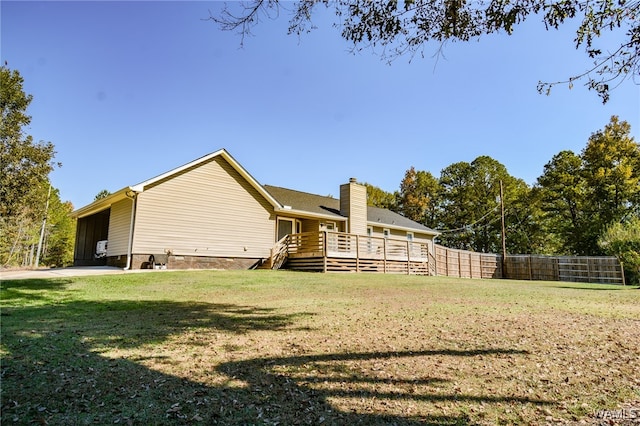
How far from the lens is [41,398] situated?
3.34m

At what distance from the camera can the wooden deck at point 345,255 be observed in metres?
17.9

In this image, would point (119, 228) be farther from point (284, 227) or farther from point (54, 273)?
point (284, 227)

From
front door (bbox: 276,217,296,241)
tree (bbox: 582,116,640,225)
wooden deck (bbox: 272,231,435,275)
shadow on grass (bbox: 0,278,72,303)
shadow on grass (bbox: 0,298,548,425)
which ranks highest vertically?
tree (bbox: 582,116,640,225)

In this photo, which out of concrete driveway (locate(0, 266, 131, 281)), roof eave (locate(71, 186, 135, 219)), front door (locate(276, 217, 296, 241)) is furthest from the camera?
front door (locate(276, 217, 296, 241))

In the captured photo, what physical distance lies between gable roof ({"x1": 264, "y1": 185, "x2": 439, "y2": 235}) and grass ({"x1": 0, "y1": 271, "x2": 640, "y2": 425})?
44.5 ft

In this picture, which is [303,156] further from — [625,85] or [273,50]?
[625,85]

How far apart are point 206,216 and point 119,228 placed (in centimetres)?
408

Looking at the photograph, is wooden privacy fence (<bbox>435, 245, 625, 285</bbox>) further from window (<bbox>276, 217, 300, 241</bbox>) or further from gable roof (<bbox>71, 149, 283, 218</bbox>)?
gable roof (<bbox>71, 149, 283, 218</bbox>)

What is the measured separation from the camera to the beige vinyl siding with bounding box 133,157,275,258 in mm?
15711

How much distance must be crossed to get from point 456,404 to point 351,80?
392 inches

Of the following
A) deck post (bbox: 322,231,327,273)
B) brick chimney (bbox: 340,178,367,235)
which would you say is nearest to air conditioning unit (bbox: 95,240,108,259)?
deck post (bbox: 322,231,327,273)

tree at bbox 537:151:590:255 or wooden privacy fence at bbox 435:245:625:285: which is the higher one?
tree at bbox 537:151:590:255

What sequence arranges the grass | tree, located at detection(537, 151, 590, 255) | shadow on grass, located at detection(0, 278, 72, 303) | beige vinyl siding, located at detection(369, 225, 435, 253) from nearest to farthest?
the grass, shadow on grass, located at detection(0, 278, 72, 303), beige vinyl siding, located at detection(369, 225, 435, 253), tree, located at detection(537, 151, 590, 255)

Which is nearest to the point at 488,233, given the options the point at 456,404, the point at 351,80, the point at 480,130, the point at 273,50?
the point at 480,130
